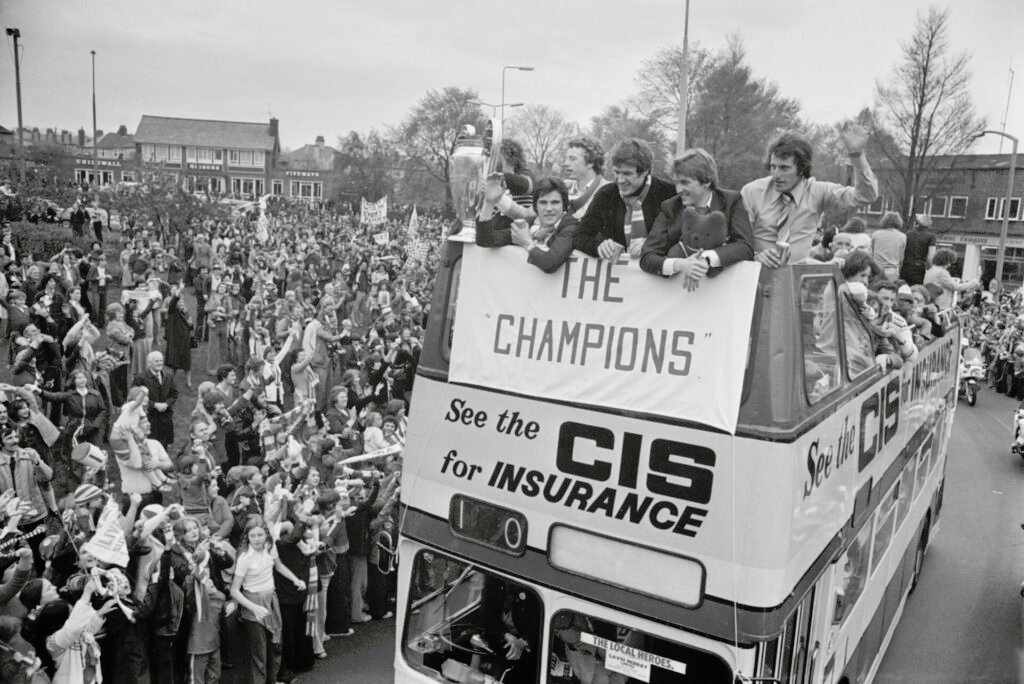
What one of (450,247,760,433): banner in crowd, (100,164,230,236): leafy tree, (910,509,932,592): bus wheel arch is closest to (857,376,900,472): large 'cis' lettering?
(450,247,760,433): banner in crowd

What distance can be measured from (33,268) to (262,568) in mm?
12512

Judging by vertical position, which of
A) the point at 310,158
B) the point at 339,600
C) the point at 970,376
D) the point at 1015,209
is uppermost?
the point at 310,158

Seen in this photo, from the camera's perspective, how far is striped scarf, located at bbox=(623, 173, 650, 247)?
16.3 ft

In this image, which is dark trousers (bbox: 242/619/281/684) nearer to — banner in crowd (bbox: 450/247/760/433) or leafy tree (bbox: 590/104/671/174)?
banner in crowd (bbox: 450/247/760/433)

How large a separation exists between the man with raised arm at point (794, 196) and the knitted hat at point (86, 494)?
20.8 ft

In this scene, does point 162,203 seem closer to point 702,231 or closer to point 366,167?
point 702,231

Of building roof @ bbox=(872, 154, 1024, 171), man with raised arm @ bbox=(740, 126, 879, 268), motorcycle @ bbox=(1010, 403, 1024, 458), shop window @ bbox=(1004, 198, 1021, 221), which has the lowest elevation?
motorcycle @ bbox=(1010, 403, 1024, 458)

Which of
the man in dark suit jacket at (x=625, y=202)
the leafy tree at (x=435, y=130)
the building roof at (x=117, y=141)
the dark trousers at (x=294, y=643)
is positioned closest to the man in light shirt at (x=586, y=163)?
the man in dark suit jacket at (x=625, y=202)

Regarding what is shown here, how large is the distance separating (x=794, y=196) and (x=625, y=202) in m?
1.07

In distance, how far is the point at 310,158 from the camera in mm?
118125

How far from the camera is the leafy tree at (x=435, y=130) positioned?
68.0 meters

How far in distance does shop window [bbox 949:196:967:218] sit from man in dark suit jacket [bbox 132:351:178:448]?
53.6 metres

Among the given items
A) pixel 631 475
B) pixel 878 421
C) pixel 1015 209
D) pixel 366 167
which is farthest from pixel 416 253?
pixel 366 167

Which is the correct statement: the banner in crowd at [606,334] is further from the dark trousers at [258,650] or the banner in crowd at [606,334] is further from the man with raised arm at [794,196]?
the dark trousers at [258,650]
